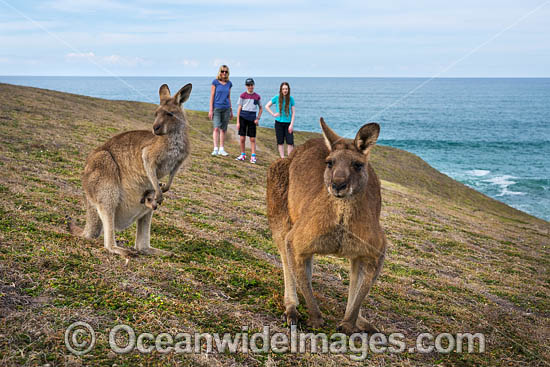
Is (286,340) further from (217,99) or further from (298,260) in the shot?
(217,99)

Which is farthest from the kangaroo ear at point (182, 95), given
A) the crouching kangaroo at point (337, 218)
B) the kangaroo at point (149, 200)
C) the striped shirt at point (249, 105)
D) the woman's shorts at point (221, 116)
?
the woman's shorts at point (221, 116)

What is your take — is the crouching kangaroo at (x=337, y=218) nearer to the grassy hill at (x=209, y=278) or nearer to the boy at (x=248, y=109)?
the grassy hill at (x=209, y=278)

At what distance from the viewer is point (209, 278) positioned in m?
4.92

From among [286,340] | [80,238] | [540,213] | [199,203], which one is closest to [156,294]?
[286,340]

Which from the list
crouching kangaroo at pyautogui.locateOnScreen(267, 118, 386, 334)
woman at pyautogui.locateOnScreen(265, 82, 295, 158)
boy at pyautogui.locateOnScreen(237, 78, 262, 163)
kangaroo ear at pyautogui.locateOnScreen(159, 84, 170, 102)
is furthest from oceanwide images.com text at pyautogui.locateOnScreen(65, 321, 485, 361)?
boy at pyautogui.locateOnScreen(237, 78, 262, 163)

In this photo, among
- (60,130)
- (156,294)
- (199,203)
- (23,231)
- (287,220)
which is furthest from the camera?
(60,130)

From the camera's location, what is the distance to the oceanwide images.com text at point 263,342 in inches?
130

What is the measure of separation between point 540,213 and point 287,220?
28.3 meters

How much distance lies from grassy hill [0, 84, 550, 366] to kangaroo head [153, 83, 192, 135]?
157 centimetres

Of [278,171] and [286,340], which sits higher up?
[278,171]

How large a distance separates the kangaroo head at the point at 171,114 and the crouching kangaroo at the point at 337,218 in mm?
1707

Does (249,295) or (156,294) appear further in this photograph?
(249,295)

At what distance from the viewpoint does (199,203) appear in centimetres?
883

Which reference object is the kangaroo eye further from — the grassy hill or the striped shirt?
the striped shirt
